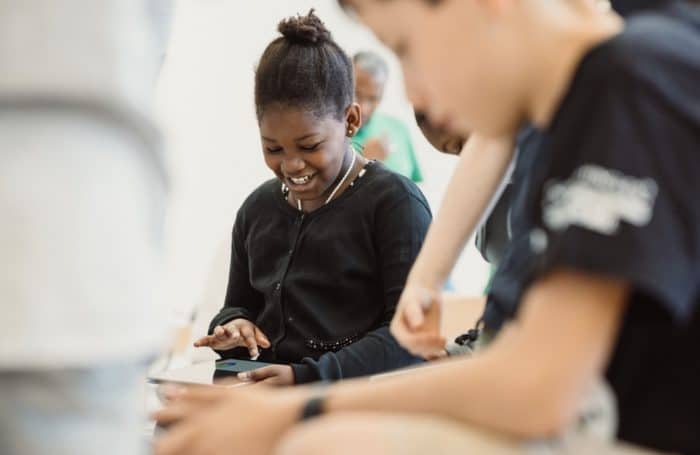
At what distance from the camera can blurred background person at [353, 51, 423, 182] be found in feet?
10.3

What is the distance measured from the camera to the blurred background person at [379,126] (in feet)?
10.3

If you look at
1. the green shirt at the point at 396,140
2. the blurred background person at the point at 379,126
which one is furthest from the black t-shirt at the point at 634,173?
the green shirt at the point at 396,140

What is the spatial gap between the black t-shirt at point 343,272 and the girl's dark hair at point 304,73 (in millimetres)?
155

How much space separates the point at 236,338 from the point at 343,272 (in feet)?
0.72

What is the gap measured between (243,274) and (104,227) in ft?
3.42

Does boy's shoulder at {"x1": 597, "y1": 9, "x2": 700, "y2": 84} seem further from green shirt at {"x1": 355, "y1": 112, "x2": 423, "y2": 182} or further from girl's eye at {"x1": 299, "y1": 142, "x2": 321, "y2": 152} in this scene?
green shirt at {"x1": 355, "y1": 112, "x2": 423, "y2": 182}

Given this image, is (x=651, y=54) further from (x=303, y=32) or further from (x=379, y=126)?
(x=379, y=126)

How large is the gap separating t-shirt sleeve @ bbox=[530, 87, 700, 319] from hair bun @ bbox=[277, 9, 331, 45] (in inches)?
40.8

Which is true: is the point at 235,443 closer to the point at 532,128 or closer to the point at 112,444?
the point at 112,444

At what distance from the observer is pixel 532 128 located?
0.98m

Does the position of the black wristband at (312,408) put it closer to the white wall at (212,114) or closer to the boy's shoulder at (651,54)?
the boy's shoulder at (651,54)

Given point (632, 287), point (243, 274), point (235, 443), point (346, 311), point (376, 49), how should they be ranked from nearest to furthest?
point (632, 287), point (235, 443), point (346, 311), point (243, 274), point (376, 49)

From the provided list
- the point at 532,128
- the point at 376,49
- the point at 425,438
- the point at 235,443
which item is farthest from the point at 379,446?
the point at 376,49

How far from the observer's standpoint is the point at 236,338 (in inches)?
58.8
